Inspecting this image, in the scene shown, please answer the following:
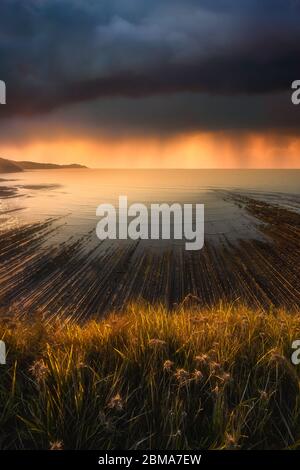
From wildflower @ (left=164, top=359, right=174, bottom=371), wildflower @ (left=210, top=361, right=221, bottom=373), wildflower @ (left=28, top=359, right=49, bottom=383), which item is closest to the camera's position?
wildflower @ (left=28, top=359, right=49, bottom=383)

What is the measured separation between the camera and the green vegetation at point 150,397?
3795 mm

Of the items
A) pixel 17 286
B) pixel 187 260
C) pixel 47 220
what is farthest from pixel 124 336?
pixel 47 220

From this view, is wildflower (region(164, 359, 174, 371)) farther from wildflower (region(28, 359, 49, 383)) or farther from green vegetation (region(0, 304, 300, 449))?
wildflower (region(28, 359, 49, 383))

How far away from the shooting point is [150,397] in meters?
4.30

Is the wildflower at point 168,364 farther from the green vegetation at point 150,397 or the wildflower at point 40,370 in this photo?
the wildflower at point 40,370

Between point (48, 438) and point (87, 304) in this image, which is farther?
point (87, 304)

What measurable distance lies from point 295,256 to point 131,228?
11570 mm

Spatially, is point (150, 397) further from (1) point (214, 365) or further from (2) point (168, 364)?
(1) point (214, 365)

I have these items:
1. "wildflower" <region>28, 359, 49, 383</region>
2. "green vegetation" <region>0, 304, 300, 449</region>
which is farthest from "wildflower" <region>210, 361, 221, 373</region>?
"wildflower" <region>28, 359, 49, 383</region>

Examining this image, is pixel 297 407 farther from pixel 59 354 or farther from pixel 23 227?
pixel 23 227

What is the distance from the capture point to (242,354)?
17.1ft

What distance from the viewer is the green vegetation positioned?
3.79 metres

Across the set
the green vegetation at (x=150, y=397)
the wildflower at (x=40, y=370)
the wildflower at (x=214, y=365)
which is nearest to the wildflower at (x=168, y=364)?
the green vegetation at (x=150, y=397)
